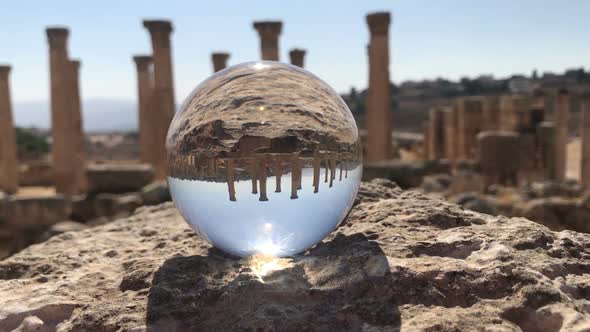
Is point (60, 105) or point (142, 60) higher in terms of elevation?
point (142, 60)

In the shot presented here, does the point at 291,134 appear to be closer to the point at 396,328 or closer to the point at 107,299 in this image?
the point at 396,328

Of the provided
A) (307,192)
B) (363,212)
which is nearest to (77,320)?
(307,192)

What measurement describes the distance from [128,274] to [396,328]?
1431mm

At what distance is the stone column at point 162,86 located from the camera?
56.4 ft

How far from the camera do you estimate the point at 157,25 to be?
16906 mm

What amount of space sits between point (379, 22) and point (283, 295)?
15.8 meters

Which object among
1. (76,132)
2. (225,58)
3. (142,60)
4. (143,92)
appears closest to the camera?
(76,132)

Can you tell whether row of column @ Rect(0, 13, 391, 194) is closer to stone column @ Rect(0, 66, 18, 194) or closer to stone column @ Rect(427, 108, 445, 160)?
stone column @ Rect(0, 66, 18, 194)

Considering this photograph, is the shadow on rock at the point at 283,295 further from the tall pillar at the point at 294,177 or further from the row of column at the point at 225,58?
Result: the row of column at the point at 225,58

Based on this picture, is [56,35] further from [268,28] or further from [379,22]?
[379,22]

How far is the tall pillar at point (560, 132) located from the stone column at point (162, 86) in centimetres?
1390

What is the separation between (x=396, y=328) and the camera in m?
2.13

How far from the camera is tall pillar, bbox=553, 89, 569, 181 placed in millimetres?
20641

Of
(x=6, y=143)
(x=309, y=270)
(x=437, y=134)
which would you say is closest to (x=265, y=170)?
(x=309, y=270)
